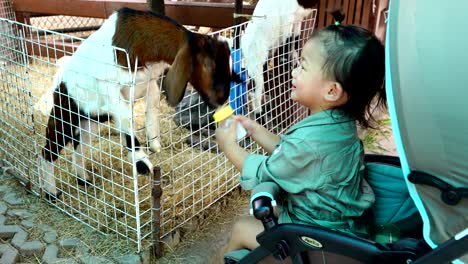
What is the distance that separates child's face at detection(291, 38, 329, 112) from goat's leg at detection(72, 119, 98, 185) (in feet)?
4.29

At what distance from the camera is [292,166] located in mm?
1539

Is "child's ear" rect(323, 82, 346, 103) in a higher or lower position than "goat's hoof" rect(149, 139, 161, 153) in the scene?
higher

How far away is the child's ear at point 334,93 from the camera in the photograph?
5.10 ft

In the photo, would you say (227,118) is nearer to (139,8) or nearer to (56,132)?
(56,132)

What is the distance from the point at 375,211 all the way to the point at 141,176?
68.8 inches

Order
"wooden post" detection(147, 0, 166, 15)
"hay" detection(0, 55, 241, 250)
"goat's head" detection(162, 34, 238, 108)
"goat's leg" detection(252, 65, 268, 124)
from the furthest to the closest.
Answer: "wooden post" detection(147, 0, 166, 15)
"goat's leg" detection(252, 65, 268, 124)
"hay" detection(0, 55, 241, 250)
"goat's head" detection(162, 34, 238, 108)

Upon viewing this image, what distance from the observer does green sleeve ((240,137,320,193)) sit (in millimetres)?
1532

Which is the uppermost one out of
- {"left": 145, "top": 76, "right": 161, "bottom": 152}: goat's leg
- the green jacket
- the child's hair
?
the child's hair

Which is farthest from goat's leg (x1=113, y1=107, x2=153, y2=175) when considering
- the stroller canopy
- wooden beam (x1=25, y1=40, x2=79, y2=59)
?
the stroller canopy

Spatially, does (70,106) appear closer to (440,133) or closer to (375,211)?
(375,211)

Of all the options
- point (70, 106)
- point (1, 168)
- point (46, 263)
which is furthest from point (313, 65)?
point (1, 168)

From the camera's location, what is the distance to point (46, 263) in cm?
236

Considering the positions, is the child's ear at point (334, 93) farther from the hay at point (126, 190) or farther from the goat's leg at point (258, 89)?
the goat's leg at point (258, 89)

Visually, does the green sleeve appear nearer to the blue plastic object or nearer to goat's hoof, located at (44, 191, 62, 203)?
the blue plastic object
